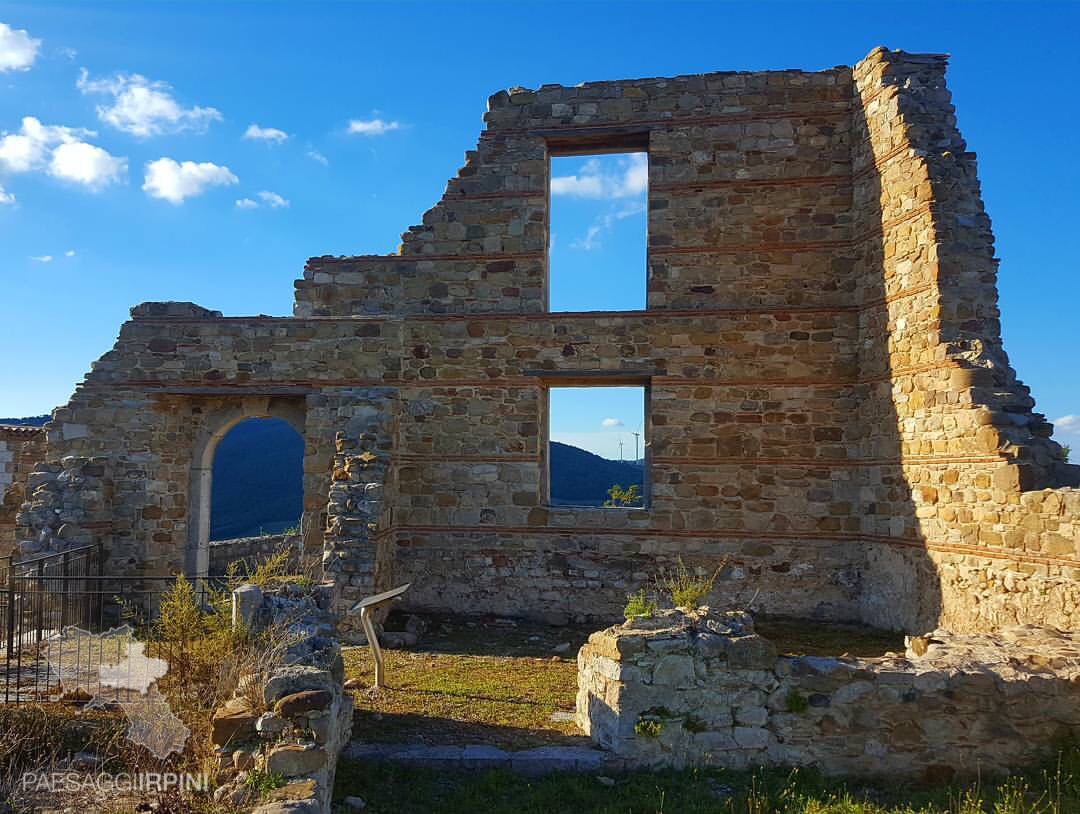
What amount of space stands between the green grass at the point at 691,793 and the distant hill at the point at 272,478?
28.2 m

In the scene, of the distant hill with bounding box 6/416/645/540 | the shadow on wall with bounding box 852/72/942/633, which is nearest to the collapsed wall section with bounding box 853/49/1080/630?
the shadow on wall with bounding box 852/72/942/633

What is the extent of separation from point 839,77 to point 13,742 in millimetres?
11813

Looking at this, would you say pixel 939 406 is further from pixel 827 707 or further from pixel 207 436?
pixel 207 436

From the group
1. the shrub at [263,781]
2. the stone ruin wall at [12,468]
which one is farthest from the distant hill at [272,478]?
the shrub at [263,781]

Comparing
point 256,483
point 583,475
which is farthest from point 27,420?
point 583,475

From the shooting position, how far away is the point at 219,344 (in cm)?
1091

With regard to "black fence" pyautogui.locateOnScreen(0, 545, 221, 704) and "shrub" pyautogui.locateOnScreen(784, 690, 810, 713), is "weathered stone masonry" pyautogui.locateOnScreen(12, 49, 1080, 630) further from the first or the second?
"shrub" pyautogui.locateOnScreen(784, 690, 810, 713)

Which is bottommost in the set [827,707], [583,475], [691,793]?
[691,793]

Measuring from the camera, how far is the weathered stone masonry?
9898 millimetres

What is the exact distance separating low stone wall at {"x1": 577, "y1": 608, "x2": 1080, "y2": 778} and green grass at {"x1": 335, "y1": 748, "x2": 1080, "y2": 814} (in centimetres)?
15

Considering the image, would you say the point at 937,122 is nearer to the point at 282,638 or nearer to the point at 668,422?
the point at 668,422

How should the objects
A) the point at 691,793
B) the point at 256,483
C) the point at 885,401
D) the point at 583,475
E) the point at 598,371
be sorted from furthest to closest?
the point at 583,475 → the point at 256,483 → the point at 598,371 → the point at 885,401 → the point at 691,793

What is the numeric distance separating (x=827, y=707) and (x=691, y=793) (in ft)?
3.81

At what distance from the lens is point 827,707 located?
16.8 ft
